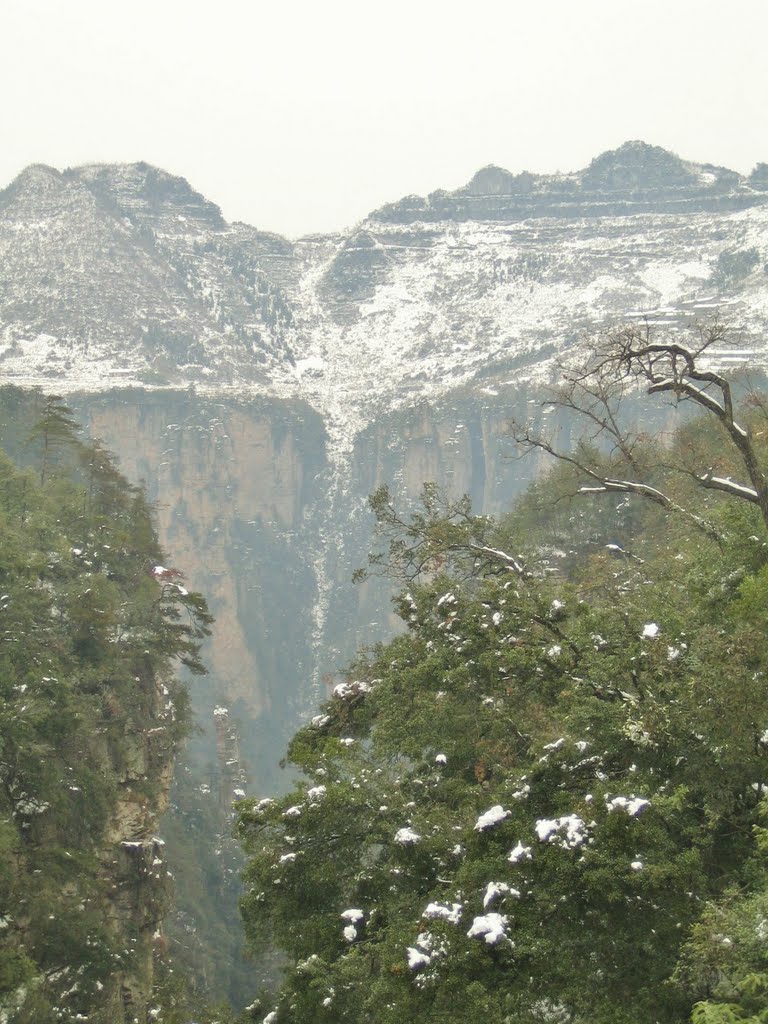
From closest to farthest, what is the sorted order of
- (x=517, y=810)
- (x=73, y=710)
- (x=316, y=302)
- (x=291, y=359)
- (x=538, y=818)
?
1. (x=538, y=818)
2. (x=517, y=810)
3. (x=73, y=710)
4. (x=291, y=359)
5. (x=316, y=302)

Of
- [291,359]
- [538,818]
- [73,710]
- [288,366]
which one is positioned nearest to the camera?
[538,818]

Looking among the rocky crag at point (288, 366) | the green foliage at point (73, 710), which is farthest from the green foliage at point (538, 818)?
the rocky crag at point (288, 366)

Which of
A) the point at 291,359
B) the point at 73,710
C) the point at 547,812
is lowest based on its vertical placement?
the point at 73,710

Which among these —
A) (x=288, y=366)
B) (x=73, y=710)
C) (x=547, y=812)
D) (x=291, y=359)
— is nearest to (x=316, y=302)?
(x=291, y=359)

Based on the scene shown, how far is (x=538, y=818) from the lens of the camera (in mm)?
10414

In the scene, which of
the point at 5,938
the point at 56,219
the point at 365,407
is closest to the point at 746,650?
the point at 5,938

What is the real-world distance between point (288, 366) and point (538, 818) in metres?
168

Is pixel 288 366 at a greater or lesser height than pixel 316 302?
lesser

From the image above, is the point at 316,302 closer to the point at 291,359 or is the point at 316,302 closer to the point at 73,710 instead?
the point at 291,359

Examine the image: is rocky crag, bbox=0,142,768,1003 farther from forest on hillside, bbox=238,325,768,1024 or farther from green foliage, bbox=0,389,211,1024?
forest on hillside, bbox=238,325,768,1024

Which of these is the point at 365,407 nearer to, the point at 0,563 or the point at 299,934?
the point at 0,563

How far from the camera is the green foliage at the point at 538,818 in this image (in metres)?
8.88

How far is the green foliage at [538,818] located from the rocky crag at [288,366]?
7796 cm

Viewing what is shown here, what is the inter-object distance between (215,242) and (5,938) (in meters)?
190
